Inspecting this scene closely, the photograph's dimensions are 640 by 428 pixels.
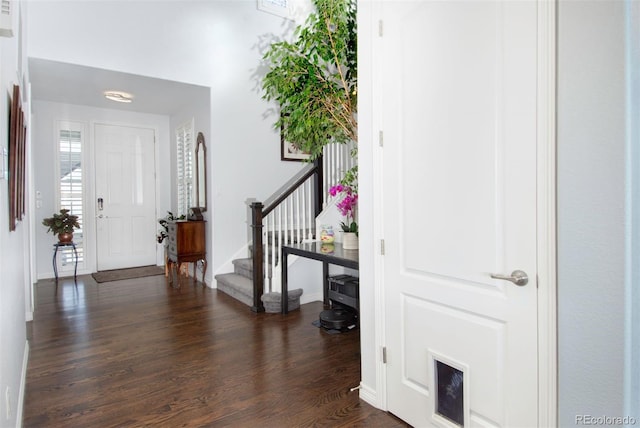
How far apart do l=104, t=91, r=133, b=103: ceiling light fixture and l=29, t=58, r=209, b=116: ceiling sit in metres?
0.07

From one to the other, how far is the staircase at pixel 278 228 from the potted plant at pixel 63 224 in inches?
91.9

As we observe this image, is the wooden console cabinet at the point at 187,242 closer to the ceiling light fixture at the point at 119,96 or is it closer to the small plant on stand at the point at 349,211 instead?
the ceiling light fixture at the point at 119,96

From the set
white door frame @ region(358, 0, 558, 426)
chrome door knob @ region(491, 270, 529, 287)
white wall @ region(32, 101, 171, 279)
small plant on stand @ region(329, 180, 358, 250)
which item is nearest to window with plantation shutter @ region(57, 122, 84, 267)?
white wall @ region(32, 101, 171, 279)

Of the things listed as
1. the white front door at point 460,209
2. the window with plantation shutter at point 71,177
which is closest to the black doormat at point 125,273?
the window with plantation shutter at point 71,177

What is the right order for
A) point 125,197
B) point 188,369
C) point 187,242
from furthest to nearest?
point 125,197, point 187,242, point 188,369

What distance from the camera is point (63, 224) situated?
5.39m

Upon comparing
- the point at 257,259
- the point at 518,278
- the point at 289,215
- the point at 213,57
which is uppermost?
the point at 213,57

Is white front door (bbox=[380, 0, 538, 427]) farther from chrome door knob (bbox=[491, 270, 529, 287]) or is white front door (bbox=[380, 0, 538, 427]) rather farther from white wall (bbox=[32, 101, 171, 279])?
white wall (bbox=[32, 101, 171, 279])

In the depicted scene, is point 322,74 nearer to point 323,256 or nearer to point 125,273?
point 323,256

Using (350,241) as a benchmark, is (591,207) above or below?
above

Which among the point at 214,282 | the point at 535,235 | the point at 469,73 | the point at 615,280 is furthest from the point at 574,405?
the point at 214,282

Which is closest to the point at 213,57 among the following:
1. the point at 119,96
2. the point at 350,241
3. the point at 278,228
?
the point at 119,96

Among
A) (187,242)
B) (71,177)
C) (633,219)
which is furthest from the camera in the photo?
(71,177)

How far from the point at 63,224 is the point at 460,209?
5.59 metres
